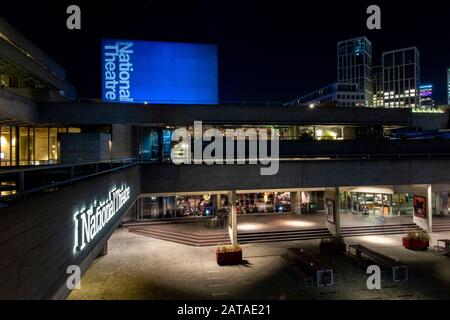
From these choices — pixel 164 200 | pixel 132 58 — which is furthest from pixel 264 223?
pixel 132 58

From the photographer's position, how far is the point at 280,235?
2506cm

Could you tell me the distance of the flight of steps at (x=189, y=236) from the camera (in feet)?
78.9

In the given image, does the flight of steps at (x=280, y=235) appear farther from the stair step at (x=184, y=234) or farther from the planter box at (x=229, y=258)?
the planter box at (x=229, y=258)

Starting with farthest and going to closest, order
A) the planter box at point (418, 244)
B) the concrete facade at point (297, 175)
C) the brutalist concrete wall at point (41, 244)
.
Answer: the concrete facade at point (297, 175) → the planter box at point (418, 244) → the brutalist concrete wall at point (41, 244)

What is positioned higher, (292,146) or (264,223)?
(292,146)

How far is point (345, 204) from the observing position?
33969mm

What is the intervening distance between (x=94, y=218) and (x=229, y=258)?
1167 centimetres

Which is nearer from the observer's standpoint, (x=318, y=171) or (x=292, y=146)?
(x=318, y=171)

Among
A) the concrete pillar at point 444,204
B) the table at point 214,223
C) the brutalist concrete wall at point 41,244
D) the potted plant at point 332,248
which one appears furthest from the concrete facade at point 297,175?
the brutalist concrete wall at point 41,244

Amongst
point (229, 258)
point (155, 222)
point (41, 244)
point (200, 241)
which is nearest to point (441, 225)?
point (229, 258)

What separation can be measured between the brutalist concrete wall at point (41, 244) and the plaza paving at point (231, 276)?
8.02 meters

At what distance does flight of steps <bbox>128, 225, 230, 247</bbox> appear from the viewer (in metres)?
24.1

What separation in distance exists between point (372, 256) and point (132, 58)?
21454 mm

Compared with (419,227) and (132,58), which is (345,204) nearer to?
(419,227)
